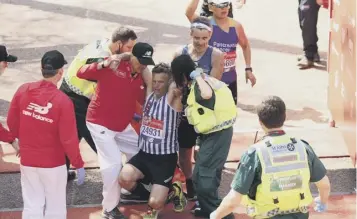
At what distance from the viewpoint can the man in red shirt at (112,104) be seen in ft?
23.5

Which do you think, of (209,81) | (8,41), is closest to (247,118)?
(209,81)

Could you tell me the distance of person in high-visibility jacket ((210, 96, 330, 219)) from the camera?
17.9 ft

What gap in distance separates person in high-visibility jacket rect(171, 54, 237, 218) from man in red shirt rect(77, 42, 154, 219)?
0.37 m

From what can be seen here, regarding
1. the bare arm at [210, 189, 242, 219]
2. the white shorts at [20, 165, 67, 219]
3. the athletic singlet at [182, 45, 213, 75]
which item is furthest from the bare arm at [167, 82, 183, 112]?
the bare arm at [210, 189, 242, 219]

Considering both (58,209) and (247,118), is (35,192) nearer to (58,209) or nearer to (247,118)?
(58,209)

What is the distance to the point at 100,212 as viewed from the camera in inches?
297

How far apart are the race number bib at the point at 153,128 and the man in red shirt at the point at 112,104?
0.71 ft

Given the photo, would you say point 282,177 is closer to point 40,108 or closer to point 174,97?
point 174,97

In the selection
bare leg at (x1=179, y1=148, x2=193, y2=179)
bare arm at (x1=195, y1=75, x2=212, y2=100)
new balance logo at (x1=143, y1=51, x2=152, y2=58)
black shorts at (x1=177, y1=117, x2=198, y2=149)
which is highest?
new balance logo at (x1=143, y1=51, x2=152, y2=58)

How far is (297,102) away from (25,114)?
445 centimetres

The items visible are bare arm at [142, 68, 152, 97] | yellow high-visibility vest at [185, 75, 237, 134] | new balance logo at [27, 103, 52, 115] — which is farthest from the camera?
bare arm at [142, 68, 152, 97]

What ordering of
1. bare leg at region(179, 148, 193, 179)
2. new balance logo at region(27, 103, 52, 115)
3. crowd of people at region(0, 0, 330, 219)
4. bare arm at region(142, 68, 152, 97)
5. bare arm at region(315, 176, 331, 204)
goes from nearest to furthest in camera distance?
bare arm at region(315, 176, 331, 204), new balance logo at region(27, 103, 52, 115), crowd of people at region(0, 0, 330, 219), bare arm at region(142, 68, 152, 97), bare leg at region(179, 148, 193, 179)

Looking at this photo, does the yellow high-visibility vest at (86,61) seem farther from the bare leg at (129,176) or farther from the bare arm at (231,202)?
the bare arm at (231,202)

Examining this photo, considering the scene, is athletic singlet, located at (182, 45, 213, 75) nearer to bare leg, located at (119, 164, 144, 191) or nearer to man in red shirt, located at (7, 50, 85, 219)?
bare leg, located at (119, 164, 144, 191)
